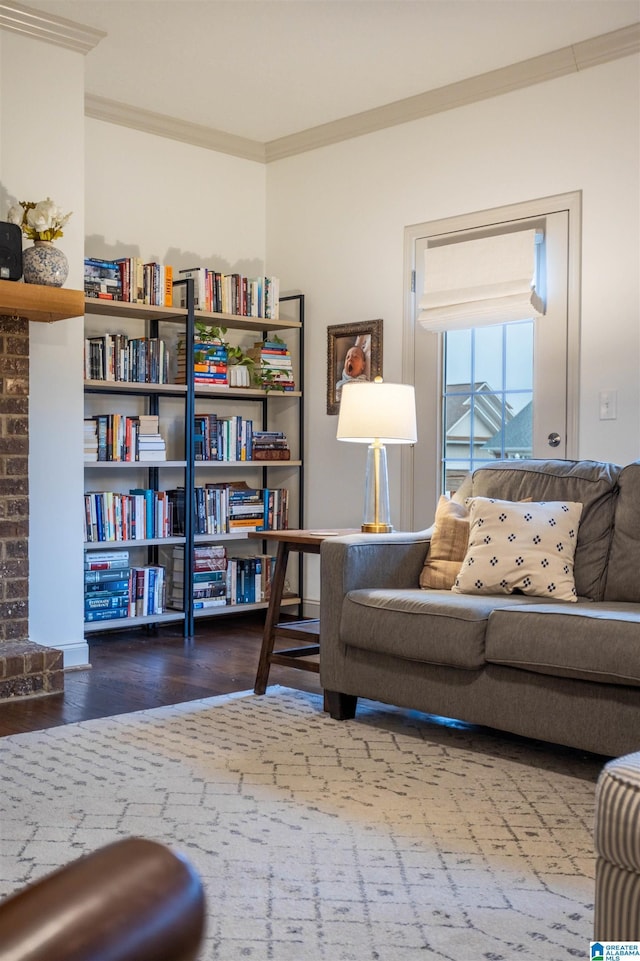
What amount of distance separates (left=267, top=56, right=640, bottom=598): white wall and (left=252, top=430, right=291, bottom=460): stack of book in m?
0.17

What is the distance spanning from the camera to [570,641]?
2715 mm

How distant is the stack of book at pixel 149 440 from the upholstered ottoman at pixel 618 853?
12.8ft

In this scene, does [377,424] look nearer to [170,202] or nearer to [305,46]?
[305,46]

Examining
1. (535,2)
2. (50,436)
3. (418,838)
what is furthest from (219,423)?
(418,838)

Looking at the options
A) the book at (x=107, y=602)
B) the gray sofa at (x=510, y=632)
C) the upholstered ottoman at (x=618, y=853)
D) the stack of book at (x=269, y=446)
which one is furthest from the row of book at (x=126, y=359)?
the upholstered ottoman at (x=618, y=853)

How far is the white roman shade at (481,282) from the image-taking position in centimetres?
465

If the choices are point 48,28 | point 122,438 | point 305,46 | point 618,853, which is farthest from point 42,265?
point 618,853

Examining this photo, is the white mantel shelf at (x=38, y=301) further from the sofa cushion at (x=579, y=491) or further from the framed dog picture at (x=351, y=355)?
the framed dog picture at (x=351, y=355)

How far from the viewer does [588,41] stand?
14.4 feet


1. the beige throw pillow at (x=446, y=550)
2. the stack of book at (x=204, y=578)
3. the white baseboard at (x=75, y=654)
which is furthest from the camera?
the stack of book at (x=204, y=578)

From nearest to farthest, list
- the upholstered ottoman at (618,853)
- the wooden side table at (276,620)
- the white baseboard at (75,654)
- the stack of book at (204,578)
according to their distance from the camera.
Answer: the upholstered ottoman at (618,853) < the wooden side table at (276,620) < the white baseboard at (75,654) < the stack of book at (204,578)

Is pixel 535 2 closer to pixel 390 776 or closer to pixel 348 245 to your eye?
pixel 348 245

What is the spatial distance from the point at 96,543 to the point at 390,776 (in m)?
2.50

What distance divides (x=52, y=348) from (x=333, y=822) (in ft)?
8.41
